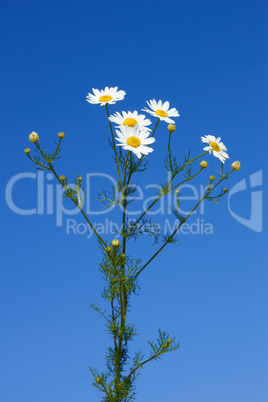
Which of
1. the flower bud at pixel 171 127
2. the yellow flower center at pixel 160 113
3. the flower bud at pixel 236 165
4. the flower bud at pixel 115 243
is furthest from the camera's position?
the flower bud at pixel 236 165

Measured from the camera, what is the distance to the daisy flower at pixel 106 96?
331 cm

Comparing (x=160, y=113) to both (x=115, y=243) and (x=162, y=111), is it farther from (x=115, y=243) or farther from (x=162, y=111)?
(x=115, y=243)

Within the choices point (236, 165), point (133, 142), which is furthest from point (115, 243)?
point (236, 165)

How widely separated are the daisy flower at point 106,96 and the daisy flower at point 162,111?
0.63ft

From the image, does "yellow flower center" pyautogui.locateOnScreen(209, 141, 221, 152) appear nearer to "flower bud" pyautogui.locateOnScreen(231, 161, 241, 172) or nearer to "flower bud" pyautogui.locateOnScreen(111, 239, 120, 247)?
"flower bud" pyautogui.locateOnScreen(231, 161, 241, 172)

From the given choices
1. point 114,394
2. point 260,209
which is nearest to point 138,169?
point 260,209

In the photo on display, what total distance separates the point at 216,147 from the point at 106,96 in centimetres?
75

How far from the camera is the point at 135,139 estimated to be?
123 inches

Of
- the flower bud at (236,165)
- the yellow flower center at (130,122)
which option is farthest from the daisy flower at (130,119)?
A: the flower bud at (236,165)

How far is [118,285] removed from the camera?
3.27m

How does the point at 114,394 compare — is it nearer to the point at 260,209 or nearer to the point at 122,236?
the point at 122,236

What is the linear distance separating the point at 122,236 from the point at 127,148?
1.75ft

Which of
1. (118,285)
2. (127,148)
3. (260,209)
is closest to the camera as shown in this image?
(127,148)

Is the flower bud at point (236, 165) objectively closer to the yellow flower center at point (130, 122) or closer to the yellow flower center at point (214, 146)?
the yellow flower center at point (214, 146)
